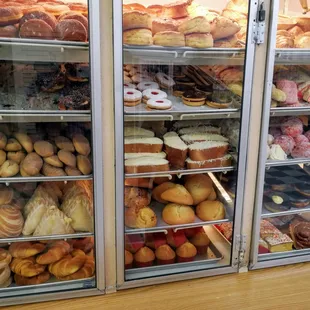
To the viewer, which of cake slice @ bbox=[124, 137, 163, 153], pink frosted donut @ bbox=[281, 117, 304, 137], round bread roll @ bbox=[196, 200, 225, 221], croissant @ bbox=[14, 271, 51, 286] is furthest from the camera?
pink frosted donut @ bbox=[281, 117, 304, 137]

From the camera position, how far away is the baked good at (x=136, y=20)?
163 centimetres

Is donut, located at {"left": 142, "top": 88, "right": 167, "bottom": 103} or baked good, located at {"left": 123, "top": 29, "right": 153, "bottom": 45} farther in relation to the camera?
donut, located at {"left": 142, "top": 88, "right": 167, "bottom": 103}

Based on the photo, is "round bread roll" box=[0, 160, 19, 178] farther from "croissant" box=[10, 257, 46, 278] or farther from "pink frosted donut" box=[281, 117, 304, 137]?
"pink frosted donut" box=[281, 117, 304, 137]

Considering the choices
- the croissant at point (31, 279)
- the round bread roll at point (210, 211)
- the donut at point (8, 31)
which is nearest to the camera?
the donut at point (8, 31)

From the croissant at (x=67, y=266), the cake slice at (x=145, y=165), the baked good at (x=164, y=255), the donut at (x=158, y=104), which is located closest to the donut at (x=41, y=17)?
the donut at (x=158, y=104)

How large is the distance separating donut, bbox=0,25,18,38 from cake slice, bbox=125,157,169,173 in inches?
31.1

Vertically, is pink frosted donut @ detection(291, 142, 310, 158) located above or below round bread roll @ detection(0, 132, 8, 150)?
below

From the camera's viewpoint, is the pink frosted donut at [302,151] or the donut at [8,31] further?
the pink frosted donut at [302,151]

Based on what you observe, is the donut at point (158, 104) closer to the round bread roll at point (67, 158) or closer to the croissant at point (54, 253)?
the round bread roll at point (67, 158)

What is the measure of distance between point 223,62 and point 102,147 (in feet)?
2.66

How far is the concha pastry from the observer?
174cm

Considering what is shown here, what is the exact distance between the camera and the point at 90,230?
1800 mm

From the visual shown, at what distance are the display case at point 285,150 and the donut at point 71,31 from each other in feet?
2.98

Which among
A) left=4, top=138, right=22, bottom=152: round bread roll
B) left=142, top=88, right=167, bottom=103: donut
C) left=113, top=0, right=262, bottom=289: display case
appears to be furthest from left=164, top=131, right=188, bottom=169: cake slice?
left=4, top=138, right=22, bottom=152: round bread roll
